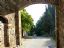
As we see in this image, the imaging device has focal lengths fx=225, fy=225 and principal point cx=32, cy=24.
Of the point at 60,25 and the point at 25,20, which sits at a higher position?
the point at 25,20

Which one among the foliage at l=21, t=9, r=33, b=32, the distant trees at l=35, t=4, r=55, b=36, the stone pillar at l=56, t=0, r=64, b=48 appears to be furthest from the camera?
the distant trees at l=35, t=4, r=55, b=36

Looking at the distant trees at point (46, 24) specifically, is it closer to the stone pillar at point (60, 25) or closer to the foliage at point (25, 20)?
the foliage at point (25, 20)

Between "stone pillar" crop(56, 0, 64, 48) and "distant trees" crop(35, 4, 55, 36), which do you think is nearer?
"stone pillar" crop(56, 0, 64, 48)

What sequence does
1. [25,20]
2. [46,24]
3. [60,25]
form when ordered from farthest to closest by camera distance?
[46,24], [25,20], [60,25]

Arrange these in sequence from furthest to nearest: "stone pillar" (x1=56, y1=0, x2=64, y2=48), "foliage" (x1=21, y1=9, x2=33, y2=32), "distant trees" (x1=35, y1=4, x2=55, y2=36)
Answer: "distant trees" (x1=35, y1=4, x2=55, y2=36) → "foliage" (x1=21, y1=9, x2=33, y2=32) → "stone pillar" (x1=56, y1=0, x2=64, y2=48)

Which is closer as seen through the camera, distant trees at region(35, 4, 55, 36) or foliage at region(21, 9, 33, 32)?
foliage at region(21, 9, 33, 32)

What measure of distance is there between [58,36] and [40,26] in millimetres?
11547

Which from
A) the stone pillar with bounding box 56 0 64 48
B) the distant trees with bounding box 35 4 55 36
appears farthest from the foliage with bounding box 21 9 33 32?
the stone pillar with bounding box 56 0 64 48

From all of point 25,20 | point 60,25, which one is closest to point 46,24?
point 25,20

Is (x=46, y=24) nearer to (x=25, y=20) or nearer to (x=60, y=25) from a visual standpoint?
(x=25, y=20)

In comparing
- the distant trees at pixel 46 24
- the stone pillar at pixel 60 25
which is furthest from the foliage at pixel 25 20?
the stone pillar at pixel 60 25

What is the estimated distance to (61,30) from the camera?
16.4 ft

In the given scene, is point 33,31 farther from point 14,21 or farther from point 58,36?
point 58,36

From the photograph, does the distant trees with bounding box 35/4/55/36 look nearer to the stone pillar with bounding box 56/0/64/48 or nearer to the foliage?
the foliage
